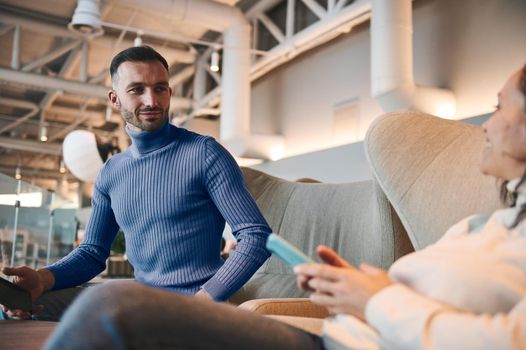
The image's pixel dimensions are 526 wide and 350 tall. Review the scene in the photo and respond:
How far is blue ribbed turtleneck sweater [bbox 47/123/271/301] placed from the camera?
167 centimetres

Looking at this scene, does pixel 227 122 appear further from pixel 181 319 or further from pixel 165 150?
pixel 181 319

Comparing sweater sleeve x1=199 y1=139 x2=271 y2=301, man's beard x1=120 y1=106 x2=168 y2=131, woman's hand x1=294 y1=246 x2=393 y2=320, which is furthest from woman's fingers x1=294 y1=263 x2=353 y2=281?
man's beard x1=120 y1=106 x2=168 y2=131

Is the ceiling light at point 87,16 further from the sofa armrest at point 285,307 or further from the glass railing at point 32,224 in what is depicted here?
the sofa armrest at point 285,307

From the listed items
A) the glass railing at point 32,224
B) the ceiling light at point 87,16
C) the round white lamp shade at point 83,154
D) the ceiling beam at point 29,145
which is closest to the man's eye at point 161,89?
the glass railing at point 32,224

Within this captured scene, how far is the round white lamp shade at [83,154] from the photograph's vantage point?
241 inches

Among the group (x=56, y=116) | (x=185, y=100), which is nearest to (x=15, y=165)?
(x=56, y=116)

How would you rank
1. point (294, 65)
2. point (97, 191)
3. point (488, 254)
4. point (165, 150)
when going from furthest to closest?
point (294, 65)
point (97, 191)
point (165, 150)
point (488, 254)

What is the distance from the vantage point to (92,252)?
1.88m

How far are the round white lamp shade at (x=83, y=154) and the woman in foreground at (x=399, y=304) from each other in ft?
18.0

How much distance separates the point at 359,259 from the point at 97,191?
3.04 feet

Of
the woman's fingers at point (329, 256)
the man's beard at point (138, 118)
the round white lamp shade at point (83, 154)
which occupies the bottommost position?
the woman's fingers at point (329, 256)

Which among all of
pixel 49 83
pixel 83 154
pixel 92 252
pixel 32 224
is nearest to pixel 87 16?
pixel 83 154

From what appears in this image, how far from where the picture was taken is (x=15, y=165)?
1692 cm

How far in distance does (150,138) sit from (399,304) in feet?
3.83
